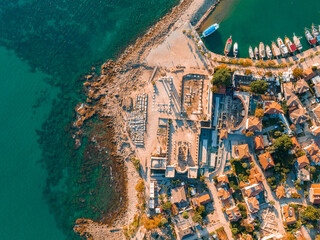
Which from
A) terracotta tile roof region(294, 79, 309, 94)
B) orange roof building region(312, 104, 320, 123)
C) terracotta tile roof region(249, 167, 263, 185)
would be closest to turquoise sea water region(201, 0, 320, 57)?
terracotta tile roof region(294, 79, 309, 94)

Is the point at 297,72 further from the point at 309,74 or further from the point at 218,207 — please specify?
the point at 218,207

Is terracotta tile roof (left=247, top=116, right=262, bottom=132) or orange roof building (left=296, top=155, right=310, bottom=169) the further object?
terracotta tile roof (left=247, top=116, right=262, bottom=132)

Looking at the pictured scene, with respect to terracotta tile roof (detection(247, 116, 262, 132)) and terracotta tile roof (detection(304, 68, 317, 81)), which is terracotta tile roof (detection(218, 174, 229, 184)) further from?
terracotta tile roof (detection(304, 68, 317, 81))

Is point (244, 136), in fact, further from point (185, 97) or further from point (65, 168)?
point (65, 168)

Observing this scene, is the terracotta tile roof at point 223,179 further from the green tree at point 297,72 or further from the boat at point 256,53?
the boat at point 256,53

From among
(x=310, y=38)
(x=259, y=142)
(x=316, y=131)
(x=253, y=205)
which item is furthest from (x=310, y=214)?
(x=310, y=38)

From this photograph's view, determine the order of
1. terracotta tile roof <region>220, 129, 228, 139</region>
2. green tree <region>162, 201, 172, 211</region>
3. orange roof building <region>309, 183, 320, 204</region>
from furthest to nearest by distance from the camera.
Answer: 1. green tree <region>162, 201, 172, 211</region>
2. terracotta tile roof <region>220, 129, 228, 139</region>
3. orange roof building <region>309, 183, 320, 204</region>

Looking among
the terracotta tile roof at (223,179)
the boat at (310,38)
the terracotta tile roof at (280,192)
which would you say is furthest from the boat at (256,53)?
the terracotta tile roof at (280,192)
